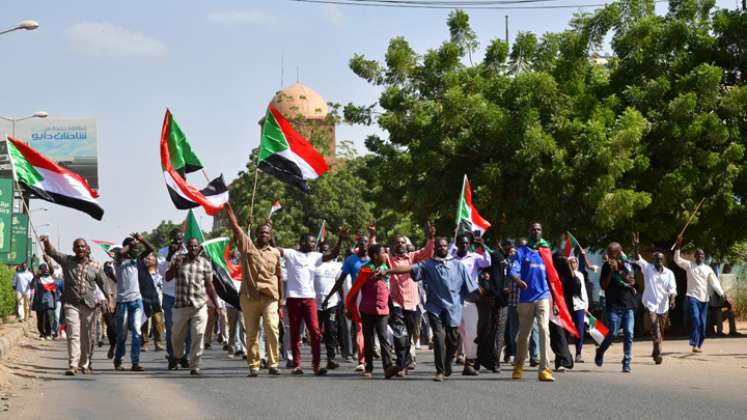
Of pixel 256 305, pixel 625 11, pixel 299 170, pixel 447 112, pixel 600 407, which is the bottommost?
pixel 600 407

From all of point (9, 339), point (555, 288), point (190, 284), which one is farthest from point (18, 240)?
point (555, 288)

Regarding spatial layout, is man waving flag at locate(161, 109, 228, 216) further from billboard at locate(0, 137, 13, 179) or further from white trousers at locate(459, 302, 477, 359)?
billboard at locate(0, 137, 13, 179)

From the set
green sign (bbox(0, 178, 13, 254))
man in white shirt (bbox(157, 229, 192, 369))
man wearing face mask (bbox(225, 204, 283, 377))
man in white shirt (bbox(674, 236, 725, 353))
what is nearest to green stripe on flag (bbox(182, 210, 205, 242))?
man in white shirt (bbox(157, 229, 192, 369))

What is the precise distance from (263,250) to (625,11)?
14326mm

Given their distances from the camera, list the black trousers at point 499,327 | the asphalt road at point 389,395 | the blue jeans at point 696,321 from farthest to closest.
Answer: the blue jeans at point 696,321 < the black trousers at point 499,327 < the asphalt road at point 389,395

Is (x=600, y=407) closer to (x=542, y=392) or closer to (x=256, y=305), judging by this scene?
(x=542, y=392)

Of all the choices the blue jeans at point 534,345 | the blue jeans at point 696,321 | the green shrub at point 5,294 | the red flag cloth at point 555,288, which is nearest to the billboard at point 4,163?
the green shrub at point 5,294

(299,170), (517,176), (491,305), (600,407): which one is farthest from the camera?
(517,176)

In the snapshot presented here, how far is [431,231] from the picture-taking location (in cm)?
1499

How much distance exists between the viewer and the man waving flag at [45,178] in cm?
1529

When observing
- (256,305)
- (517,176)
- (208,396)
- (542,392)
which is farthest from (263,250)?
(517,176)

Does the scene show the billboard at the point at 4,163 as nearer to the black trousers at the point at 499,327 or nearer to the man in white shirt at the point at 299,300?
the man in white shirt at the point at 299,300

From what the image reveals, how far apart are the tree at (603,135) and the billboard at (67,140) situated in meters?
46.9

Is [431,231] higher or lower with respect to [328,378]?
higher
